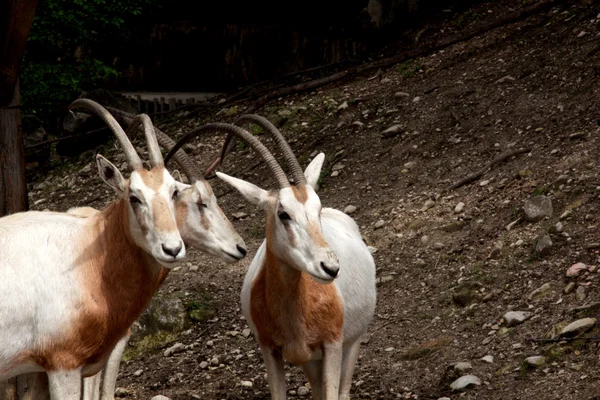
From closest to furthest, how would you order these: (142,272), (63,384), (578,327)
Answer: (63,384) < (142,272) < (578,327)

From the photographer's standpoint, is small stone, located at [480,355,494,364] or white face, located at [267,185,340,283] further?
small stone, located at [480,355,494,364]

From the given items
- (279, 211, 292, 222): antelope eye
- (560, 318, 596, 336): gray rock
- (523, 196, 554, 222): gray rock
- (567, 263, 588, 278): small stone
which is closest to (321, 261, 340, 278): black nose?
(279, 211, 292, 222): antelope eye

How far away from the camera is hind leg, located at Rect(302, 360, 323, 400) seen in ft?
24.1

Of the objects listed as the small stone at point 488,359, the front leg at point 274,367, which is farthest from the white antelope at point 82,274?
the small stone at point 488,359

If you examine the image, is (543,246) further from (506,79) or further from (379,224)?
(506,79)

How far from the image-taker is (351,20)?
17438mm

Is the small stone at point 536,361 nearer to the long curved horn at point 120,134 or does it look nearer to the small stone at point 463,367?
the small stone at point 463,367

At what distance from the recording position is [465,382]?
8.10m

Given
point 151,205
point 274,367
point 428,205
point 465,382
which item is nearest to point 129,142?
point 151,205

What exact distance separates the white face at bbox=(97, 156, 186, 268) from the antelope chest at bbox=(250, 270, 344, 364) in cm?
92

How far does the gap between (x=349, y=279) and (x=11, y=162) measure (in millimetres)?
2799

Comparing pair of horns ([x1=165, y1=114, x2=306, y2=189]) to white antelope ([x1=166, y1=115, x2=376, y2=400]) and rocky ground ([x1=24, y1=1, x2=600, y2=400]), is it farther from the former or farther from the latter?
rocky ground ([x1=24, y1=1, x2=600, y2=400])

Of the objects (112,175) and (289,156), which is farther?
(289,156)

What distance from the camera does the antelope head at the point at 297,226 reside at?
255 inches
